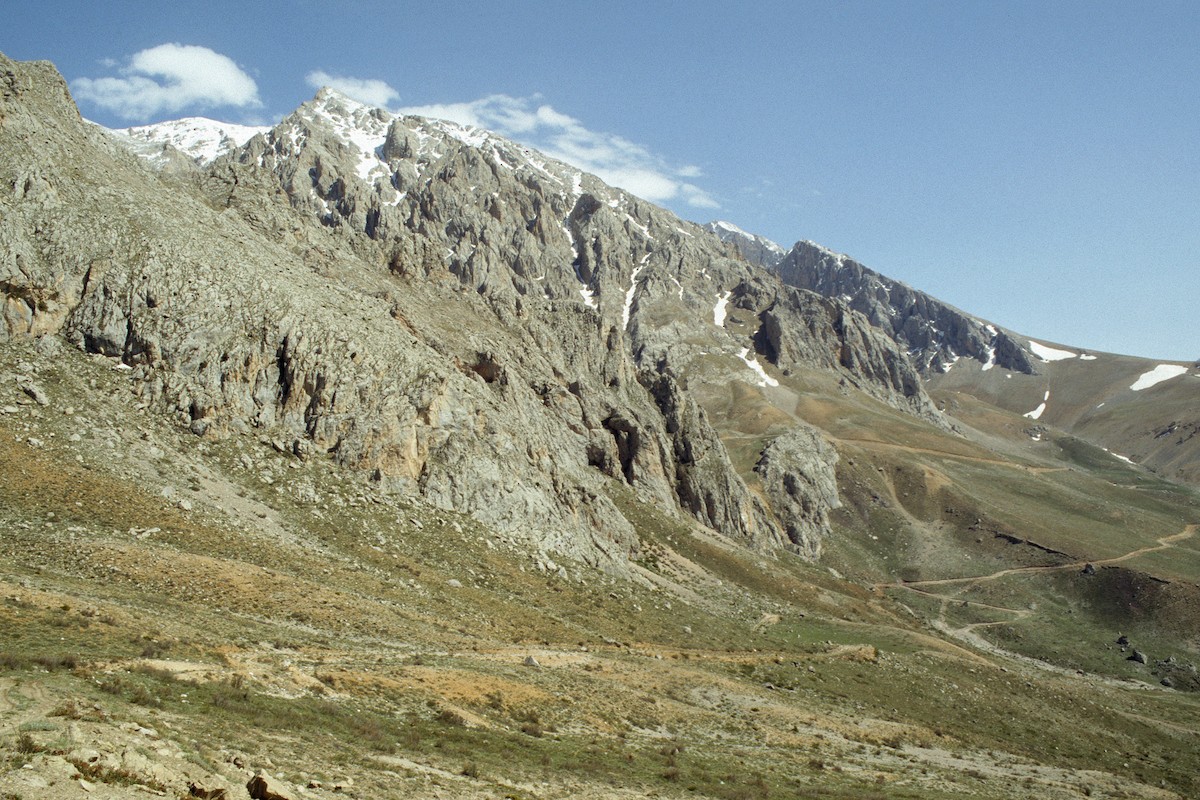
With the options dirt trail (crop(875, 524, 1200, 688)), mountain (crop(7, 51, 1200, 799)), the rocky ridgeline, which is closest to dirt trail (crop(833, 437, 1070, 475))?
dirt trail (crop(875, 524, 1200, 688))

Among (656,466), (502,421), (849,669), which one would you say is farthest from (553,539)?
(656,466)

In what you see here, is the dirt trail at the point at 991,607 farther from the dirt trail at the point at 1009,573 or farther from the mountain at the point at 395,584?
the mountain at the point at 395,584

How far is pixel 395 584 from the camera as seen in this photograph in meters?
46.2

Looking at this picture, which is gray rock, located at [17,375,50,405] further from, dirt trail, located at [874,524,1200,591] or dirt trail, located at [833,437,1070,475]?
dirt trail, located at [833,437,1070,475]

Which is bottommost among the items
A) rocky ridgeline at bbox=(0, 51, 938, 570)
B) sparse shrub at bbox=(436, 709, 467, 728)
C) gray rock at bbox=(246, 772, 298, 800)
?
sparse shrub at bbox=(436, 709, 467, 728)

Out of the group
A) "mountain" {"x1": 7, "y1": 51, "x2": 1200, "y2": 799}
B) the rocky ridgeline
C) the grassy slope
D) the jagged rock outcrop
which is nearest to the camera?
the grassy slope

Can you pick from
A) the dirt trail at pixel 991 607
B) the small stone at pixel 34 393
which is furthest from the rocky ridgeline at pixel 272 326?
the dirt trail at pixel 991 607

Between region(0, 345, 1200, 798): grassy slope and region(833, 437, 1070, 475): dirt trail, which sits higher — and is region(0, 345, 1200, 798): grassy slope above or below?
below

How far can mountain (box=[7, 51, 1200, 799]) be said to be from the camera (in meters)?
21.0

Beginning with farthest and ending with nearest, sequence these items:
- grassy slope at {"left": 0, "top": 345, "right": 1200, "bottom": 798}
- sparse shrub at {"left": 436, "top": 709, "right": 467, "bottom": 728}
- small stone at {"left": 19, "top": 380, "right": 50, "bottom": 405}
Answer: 1. small stone at {"left": 19, "top": 380, "right": 50, "bottom": 405}
2. sparse shrub at {"left": 436, "top": 709, "right": 467, "bottom": 728}
3. grassy slope at {"left": 0, "top": 345, "right": 1200, "bottom": 798}

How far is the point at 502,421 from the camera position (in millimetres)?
73375

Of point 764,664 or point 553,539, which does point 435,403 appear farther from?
point 764,664

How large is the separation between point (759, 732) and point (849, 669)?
25.9m

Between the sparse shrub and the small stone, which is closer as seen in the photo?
the sparse shrub
